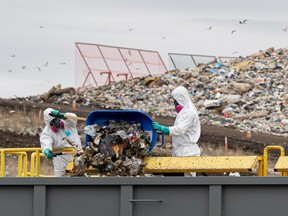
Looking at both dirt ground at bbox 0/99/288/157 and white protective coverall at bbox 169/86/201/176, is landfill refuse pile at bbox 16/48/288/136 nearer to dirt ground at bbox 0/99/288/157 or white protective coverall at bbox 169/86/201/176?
dirt ground at bbox 0/99/288/157

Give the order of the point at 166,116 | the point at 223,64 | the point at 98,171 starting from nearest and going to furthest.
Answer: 1. the point at 98,171
2. the point at 166,116
3. the point at 223,64

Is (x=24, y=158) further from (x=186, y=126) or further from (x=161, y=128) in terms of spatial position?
(x=161, y=128)

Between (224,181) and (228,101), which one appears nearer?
(224,181)

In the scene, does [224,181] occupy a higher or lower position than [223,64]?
lower

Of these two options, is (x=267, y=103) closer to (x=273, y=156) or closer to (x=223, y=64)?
(x=223, y=64)

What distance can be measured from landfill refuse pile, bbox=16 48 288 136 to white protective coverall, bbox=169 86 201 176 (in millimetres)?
24155

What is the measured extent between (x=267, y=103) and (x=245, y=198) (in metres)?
31.3

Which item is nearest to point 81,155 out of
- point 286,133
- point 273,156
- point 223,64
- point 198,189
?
point 198,189

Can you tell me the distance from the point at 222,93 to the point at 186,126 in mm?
31504

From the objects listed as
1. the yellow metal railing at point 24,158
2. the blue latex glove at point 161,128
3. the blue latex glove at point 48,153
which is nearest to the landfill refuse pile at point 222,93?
the yellow metal railing at point 24,158

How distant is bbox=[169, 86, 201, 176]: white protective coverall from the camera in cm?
981

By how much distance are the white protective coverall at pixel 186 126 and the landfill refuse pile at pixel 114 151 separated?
55.8 inches

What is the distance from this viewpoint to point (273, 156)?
26.1 m

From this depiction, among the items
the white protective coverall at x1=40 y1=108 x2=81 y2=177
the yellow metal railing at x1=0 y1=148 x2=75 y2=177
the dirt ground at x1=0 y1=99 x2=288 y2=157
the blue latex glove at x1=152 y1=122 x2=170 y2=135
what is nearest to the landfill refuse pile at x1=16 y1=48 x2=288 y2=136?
the dirt ground at x1=0 y1=99 x2=288 y2=157
